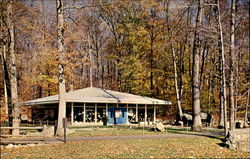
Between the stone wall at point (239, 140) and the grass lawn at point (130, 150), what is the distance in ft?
2.17

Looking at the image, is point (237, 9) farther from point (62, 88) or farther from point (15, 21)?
point (15, 21)

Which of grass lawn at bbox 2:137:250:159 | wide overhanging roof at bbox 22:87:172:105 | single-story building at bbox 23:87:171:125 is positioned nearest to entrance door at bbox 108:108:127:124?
single-story building at bbox 23:87:171:125

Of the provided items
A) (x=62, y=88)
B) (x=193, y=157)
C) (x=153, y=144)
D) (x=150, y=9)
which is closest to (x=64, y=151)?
(x=153, y=144)

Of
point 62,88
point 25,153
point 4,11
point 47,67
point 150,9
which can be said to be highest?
point 150,9

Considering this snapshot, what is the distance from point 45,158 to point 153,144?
5511 millimetres

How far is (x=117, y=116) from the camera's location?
3450 cm

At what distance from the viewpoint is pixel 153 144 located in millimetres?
15344

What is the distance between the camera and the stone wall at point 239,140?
1562 cm

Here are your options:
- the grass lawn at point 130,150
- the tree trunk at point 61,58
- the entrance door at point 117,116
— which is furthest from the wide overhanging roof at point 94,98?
the grass lawn at point 130,150

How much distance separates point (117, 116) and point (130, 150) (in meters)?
21.0

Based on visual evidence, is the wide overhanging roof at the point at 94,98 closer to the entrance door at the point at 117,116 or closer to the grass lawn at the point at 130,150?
the entrance door at the point at 117,116

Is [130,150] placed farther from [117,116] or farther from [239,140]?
[117,116]

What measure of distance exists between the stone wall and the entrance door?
62.7 feet

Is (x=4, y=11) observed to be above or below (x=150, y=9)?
below
